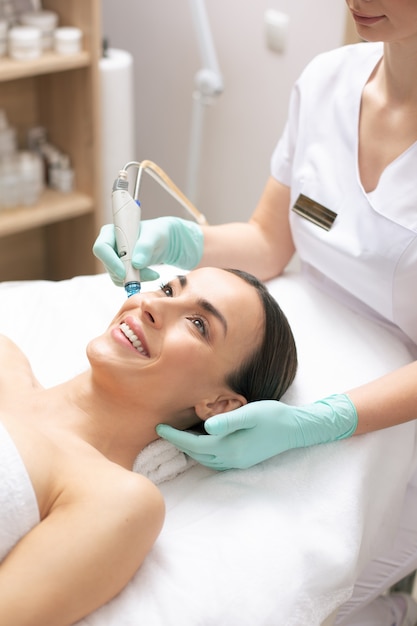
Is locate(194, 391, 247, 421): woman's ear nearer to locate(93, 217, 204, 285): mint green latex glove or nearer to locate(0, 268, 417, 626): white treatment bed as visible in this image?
locate(0, 268, 417, 626): white treatment bed

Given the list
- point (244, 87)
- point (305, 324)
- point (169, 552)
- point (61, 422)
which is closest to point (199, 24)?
point (244, 87)

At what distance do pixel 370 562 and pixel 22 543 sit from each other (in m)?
0.75

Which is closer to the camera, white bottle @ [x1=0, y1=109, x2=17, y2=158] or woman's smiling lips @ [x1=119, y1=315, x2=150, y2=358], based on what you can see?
woman's smiling lips @ [x1=119, y1=315, x2=150, y2=358]

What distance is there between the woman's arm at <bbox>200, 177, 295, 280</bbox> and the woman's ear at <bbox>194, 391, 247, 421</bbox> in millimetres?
434

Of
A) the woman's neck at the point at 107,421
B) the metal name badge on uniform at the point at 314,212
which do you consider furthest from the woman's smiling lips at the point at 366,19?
the woman's neck at the point at 107,421

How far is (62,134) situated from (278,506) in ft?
5.96

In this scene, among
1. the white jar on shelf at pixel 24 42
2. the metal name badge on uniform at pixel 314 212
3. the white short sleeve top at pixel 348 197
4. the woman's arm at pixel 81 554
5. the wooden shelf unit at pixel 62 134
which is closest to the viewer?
the woman's arm at pixel 81 554

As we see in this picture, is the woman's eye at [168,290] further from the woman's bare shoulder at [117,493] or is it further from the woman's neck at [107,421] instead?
the woman's bare shoulder at [117,493]

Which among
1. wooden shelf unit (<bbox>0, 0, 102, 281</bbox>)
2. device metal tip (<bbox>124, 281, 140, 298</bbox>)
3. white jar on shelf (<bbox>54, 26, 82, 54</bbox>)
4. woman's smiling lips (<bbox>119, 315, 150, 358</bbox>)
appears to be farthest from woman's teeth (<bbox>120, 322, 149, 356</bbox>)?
white jar on shelf (<bbox>54, 26, 82, 54</bbox>)

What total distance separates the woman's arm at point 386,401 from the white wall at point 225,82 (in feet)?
4.42

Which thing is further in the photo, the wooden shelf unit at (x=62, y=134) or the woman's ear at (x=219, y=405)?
the wooden shelf unit at (x=62, y=134)

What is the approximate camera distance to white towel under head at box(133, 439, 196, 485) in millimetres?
1354

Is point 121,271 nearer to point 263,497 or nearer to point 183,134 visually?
point 263,497

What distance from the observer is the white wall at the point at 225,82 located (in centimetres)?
256
